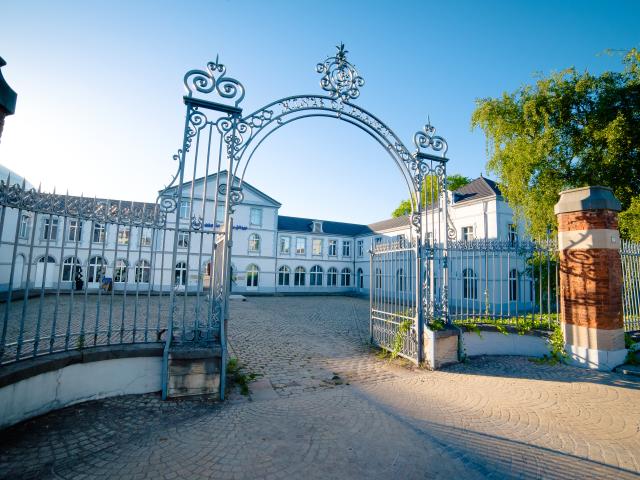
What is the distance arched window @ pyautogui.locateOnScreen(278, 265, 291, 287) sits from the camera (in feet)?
104

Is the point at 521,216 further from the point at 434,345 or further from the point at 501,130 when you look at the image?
the point at 434,345

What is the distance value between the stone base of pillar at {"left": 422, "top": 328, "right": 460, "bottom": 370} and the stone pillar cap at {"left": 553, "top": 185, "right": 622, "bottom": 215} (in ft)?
11.6

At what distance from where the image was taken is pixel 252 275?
97.9 feet

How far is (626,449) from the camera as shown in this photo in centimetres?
346

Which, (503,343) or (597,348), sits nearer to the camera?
(597,348)

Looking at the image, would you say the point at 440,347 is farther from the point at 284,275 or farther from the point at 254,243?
the point at 284,275

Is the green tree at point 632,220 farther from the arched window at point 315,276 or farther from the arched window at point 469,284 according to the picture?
the arched window at point 315,276

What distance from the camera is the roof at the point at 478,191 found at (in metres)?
21.2

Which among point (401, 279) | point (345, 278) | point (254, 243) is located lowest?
point (345, 278)

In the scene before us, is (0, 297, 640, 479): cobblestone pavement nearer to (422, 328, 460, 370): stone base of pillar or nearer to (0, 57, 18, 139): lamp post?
(422, 328, 460, 370): stone base of pillar

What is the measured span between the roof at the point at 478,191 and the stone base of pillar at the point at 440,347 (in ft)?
55.9

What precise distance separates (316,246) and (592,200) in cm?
2816

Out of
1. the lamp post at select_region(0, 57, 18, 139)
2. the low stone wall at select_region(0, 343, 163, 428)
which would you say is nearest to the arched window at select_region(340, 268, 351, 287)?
the low stone wall at select_region(0, 343, 163, 428)

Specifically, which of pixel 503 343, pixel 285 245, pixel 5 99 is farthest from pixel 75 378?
pixel 285 245
